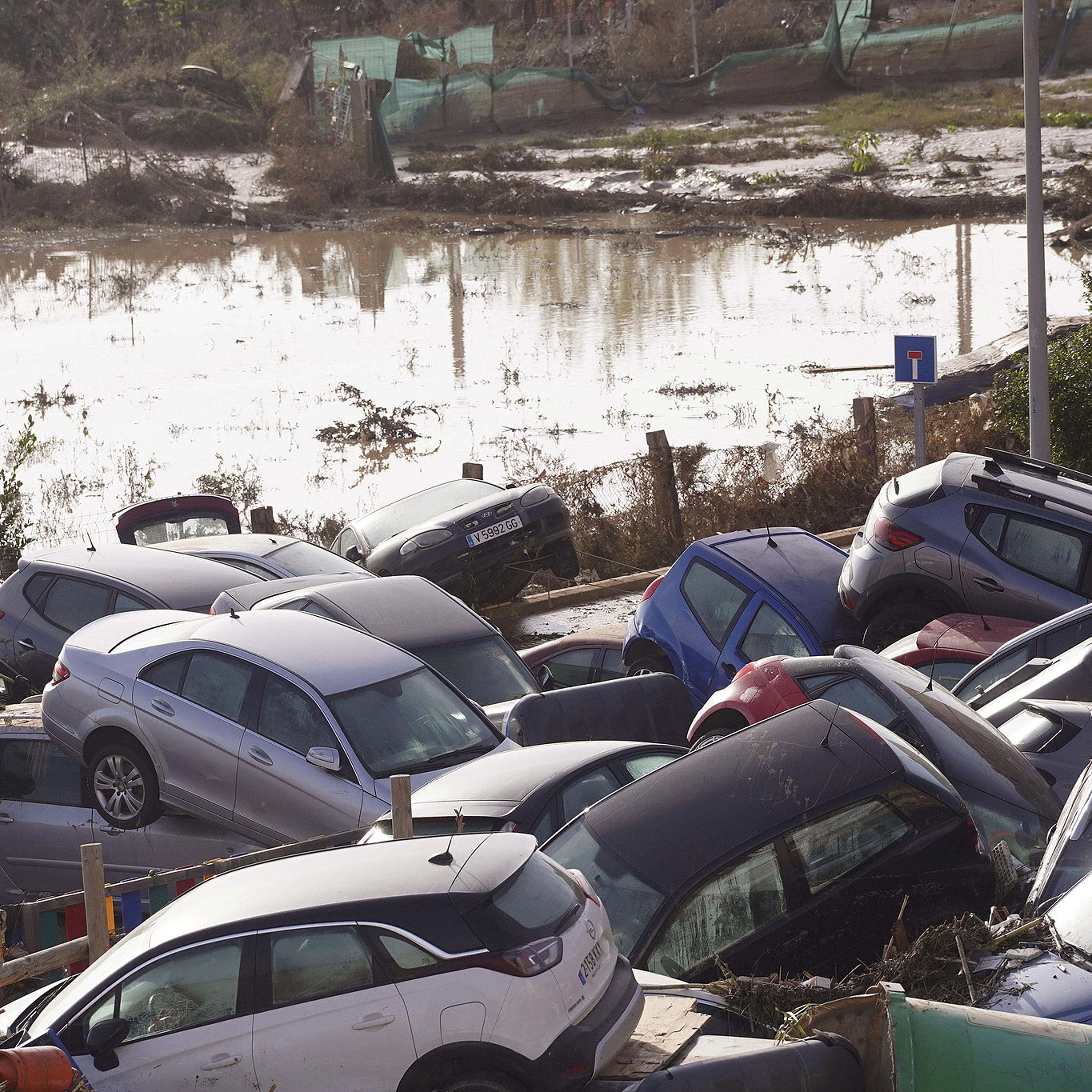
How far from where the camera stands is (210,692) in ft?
29.3

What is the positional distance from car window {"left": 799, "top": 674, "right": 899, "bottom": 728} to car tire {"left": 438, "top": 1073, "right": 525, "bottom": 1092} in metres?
3.17

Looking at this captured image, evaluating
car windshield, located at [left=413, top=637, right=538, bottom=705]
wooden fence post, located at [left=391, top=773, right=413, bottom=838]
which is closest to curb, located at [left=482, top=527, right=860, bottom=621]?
car windshield, located at [left=413, top=637, right=538, bottom=705]

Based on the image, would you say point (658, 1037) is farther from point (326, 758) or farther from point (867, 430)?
point (867, 430)

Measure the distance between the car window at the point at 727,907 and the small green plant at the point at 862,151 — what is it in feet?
150

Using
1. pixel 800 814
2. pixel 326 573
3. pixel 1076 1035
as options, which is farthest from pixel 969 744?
pixel 326 573

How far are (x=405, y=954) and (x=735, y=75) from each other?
67.4 m

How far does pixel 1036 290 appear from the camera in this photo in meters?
13.2

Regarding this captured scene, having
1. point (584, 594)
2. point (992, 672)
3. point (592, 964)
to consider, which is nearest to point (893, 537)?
point (992, 672)

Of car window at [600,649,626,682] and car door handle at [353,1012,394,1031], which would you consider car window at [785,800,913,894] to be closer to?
car door handle at [353,1012,394,1031]

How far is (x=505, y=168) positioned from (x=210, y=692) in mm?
51015

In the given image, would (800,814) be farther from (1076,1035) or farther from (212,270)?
(212,270)

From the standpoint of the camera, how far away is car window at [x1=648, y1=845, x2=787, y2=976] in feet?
18.7

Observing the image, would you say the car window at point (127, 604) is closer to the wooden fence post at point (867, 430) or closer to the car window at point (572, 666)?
the car window at point (572, 666)

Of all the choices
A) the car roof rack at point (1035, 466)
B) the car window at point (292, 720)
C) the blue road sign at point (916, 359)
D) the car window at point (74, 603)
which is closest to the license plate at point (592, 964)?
the car window at point (292, 720)
